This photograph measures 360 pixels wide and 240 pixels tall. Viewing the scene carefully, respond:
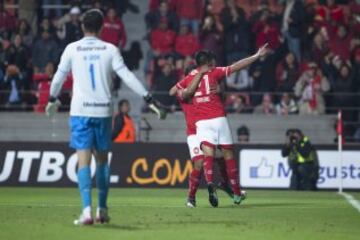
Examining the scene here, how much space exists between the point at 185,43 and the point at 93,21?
15.7m

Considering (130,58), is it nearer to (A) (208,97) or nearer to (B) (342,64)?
(B) (342,64)

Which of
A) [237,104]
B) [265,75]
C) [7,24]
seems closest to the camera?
[237,104]

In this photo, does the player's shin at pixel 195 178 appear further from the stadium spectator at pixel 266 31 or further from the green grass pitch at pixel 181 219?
the stadium spectator at pixel 266 31

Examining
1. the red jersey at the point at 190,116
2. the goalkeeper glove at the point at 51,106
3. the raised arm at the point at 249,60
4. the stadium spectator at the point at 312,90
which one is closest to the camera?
the goalkeeper glove at the point at 51,106

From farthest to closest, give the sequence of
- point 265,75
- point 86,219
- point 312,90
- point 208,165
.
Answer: point 265,75 < point 312,90 < point 208,165 < point 86,219

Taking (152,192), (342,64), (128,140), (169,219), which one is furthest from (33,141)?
(169,219)

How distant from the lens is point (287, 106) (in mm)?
26531

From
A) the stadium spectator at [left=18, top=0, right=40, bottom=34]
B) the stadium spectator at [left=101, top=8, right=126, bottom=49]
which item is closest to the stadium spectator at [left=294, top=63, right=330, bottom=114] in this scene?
the stadium spectator at [left=101, top=8, right=126, bottom=49]

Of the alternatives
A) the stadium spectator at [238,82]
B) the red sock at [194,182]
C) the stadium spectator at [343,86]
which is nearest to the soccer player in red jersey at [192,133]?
the red sock at [194,182]

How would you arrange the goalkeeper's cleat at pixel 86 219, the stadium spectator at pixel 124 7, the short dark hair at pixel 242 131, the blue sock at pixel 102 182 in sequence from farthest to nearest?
1. the stadium spectator at pixel 124 7
2. the short dark hair at pixel 242 131
3. the blue sock at pixel 102 182
4. the goalkeeper's cleat at pixel 86 219

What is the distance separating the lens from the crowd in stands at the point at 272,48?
87.8ft

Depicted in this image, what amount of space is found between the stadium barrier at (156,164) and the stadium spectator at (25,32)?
4538 mm

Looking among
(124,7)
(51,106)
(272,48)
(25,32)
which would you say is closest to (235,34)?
(272,48)

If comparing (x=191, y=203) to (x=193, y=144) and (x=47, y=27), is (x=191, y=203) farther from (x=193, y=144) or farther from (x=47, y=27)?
(x=47, y=27)
